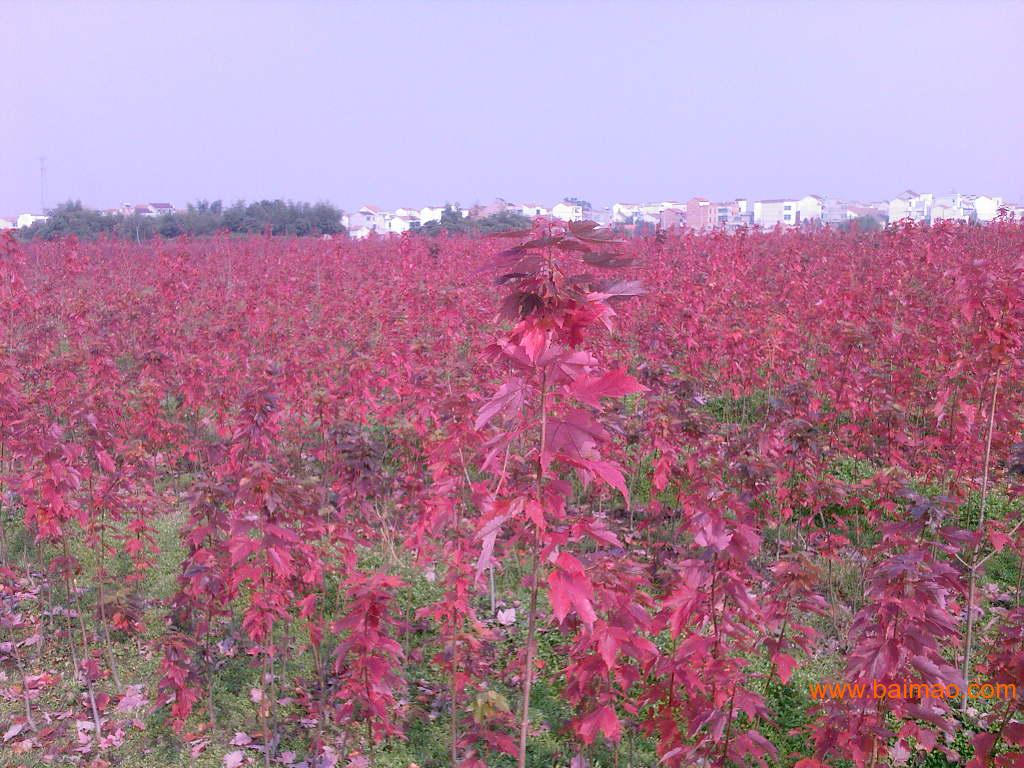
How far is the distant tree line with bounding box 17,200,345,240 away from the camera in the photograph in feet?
118

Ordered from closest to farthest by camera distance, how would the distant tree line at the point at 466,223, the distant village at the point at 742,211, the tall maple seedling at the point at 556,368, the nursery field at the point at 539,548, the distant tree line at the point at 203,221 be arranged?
the tall maple seedling at the point at 556,368
the nursery field at the point at 539,548
the distant tree line at the point at 466,223
the distant tree line at the point at 203,221
the distant village at the point at 742,211

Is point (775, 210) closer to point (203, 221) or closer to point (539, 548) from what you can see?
point (203, 221)

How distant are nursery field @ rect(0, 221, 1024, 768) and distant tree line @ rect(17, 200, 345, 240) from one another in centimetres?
3029

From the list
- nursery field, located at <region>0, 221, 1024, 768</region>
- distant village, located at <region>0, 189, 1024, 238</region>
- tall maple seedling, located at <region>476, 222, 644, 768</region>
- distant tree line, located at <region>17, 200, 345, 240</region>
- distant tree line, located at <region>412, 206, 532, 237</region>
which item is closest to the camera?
tall maple seedling, located at <region>476, 222, 644, 768</region>

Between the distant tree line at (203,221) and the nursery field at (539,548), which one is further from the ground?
the distant tree line at (203,221)

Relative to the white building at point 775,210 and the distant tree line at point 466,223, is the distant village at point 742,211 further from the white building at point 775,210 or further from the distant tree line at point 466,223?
the distant tree line at point 466,223

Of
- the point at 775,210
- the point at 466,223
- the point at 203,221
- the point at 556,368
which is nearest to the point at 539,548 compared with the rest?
the point at 556,368

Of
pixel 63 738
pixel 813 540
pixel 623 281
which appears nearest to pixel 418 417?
pixel 63 738

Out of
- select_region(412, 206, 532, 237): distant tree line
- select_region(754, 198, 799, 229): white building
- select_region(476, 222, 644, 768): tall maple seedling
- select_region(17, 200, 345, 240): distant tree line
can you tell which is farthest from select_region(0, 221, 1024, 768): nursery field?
select_region(754, 198, 799, 229): white building

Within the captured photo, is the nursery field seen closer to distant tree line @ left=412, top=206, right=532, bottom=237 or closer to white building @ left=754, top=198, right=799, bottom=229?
distant tree line @ left=412, top=206, right=532, bottom=237

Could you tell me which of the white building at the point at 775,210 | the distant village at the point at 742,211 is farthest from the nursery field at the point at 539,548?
the white building at the point at 775,210

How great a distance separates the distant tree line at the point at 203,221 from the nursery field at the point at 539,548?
99.4 ft

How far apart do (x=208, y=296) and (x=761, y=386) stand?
941cm

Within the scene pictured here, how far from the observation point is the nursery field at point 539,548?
2293 mm
